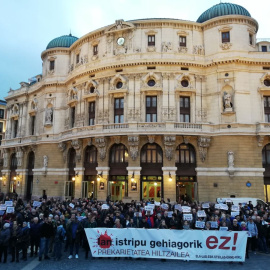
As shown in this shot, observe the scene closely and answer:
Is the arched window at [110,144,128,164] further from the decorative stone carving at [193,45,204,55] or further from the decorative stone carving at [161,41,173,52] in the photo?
the decorative stone carving at [193,45,204,55]

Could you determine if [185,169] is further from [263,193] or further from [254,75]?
[254,75]

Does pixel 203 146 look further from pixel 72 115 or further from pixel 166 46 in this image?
pixel 72 115

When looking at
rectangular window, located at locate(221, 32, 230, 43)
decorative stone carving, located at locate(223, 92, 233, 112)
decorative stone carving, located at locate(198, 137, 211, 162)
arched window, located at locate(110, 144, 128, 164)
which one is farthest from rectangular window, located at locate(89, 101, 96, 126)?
rectangular window, located at locate(221, 32, 230, 43)

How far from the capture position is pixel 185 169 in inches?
1364

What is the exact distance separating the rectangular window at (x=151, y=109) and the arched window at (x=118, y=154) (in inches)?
192

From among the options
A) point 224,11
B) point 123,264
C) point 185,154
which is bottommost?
point 123,264

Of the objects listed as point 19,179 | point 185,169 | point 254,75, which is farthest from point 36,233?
point 19,179

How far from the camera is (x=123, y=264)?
1366 centimetres

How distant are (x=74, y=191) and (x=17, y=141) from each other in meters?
15.9

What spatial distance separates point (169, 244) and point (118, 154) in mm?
22682

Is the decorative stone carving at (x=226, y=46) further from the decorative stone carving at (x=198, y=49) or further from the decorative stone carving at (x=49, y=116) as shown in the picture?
the decorative stone carving at (x=49, y=116)

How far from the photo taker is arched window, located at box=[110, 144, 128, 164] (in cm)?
3578

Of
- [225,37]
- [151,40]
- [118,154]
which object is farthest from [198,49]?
[118,154]

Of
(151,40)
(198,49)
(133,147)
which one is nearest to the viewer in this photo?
(133,147)
